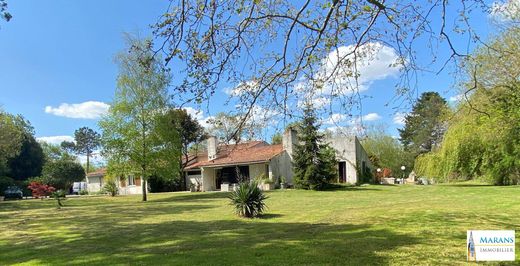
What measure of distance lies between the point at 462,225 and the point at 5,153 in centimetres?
3462

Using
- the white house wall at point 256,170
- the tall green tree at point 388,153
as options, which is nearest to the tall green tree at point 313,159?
the white house wall at point 256,170

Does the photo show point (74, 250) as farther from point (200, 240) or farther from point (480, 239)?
point (480, 239)

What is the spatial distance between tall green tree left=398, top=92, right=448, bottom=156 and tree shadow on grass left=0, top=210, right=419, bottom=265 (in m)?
56.6

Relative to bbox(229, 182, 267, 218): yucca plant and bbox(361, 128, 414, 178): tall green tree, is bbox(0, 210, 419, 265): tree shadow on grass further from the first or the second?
bbox(361, 128, 414, 178): tall green tree

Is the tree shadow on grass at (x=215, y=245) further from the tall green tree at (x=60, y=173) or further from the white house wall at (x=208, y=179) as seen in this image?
the tall green tree at (x=60, y=173)

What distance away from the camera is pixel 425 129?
6650 cm

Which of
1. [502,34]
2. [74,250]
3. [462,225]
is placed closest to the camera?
[74,250]

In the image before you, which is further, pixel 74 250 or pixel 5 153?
pixel 5 153

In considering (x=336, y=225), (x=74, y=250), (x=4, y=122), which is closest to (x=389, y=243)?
(x=336, y=225)

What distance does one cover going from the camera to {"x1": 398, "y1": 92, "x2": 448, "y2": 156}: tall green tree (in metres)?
65.2

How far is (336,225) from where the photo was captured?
37.4 feet

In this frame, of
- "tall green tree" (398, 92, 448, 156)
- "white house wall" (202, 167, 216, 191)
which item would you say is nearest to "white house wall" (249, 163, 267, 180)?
"white house wall" (202, 167, 216, 191)

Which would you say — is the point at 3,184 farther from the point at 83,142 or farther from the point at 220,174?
the point at 83,142

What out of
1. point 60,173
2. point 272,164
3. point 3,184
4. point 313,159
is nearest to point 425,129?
point 272,164
